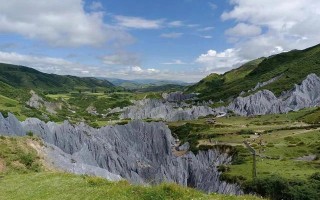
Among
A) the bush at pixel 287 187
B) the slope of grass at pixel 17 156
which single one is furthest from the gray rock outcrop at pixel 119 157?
the slope of grass at pixel 17 156

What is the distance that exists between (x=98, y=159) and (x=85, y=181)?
196 ft

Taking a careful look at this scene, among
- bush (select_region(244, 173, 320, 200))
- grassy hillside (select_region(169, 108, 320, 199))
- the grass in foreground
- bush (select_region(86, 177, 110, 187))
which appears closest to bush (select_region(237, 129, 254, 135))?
grassy hillside (select_region(169, 108, 320, 199))

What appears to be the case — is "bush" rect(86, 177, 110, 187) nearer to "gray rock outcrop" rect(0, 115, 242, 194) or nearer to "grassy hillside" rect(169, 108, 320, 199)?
"grassy hillside" rect(169, 108, 320, 199)

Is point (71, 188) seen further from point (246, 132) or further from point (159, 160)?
point (246, 132)

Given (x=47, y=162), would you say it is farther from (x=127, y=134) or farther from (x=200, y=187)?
(x=127, y=134)

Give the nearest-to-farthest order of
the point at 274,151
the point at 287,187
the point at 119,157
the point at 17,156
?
the point at 17,156, the point at 287,187, the point at 119,157, the point at 274,151

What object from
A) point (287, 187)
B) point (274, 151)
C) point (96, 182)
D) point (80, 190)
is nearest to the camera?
point (80, 190)

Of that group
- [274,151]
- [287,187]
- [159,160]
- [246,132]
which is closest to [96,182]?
[287,187]

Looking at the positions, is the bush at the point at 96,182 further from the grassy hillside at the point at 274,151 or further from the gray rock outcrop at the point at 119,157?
the gray rock outcrop at the point at 119,157

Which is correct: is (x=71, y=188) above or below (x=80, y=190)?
below

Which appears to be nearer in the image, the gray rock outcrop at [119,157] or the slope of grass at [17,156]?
the slope of grass at [17,156]

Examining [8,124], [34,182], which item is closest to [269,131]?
[8,124]

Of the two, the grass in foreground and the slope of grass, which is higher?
the grass in foreground

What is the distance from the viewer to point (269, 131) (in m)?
129
